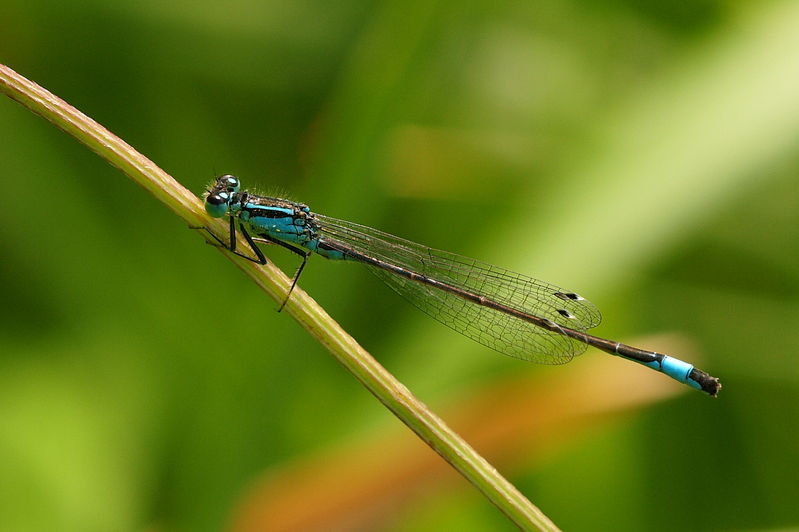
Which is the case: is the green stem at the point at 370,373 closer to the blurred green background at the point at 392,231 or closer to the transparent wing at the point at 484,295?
the blurred green background at the point at 392,231

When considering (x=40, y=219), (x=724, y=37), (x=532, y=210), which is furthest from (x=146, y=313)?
(x=724, y=37)

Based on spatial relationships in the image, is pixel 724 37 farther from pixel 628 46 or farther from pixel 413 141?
pixel 413 141

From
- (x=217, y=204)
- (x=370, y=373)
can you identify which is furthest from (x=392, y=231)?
(x=370, y=373)

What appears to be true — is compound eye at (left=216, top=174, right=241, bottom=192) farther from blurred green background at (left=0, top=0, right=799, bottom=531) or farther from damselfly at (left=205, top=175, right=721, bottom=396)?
blurred green background at (left=0, top=0, right=799, bottom=531)

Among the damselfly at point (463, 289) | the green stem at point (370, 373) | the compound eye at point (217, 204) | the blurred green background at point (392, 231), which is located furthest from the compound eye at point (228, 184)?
the green stem at point (370, 373)

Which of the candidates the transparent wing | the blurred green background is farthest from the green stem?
the transparent wing

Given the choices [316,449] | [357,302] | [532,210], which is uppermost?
[532,210]

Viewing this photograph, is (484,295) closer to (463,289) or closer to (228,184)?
(463,289)
